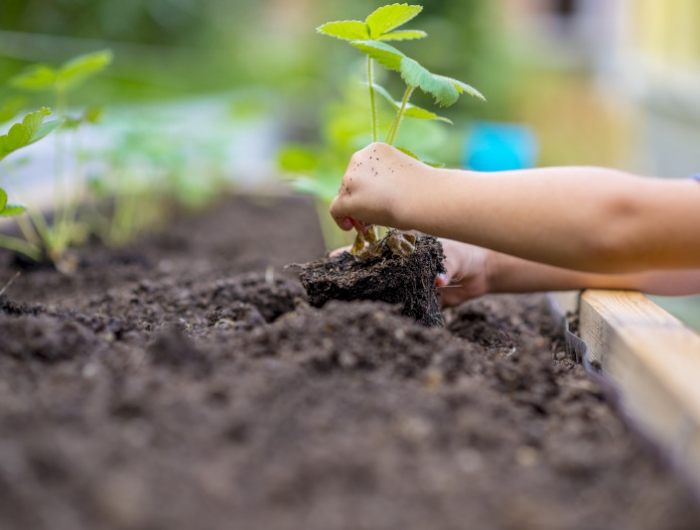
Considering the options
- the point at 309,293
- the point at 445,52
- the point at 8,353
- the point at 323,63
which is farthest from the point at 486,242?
the point at 323,63

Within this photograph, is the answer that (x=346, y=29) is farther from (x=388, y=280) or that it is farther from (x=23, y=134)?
(x=23, y=134)

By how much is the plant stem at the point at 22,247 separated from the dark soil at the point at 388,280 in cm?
125

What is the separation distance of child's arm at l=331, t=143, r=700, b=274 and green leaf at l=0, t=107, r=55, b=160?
2.22 feet

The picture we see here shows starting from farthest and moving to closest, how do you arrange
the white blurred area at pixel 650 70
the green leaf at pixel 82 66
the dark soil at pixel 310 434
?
1. the white blurred area at pixel 650 70
2. the green leaf at pixel 82 66
3. the dark soil at pixel 310 434

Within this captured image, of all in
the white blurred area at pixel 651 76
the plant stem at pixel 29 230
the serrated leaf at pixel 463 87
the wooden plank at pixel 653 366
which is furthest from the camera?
the white blurred area at pixel 651 76

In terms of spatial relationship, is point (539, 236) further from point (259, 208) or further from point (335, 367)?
point (259, 208)

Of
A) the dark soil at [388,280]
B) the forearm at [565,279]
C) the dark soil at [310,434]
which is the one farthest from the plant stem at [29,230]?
the forearm at [565,279]

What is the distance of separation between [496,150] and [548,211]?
258 centimetres

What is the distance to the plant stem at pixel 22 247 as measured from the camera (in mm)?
2117

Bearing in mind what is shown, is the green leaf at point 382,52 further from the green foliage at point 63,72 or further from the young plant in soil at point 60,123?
the green foliage at point 63,72

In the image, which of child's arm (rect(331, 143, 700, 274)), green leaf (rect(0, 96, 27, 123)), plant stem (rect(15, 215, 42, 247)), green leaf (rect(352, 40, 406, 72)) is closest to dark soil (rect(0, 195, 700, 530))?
child's arm (rect(331, 143, 700, 274))

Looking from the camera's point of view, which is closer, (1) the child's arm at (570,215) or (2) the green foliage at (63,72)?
(1) the child's arm at (570,215)

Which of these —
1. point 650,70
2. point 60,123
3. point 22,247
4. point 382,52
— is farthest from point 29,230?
point 650,70

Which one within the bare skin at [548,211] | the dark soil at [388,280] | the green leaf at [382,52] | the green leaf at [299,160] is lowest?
the dark soil at [388,280]
